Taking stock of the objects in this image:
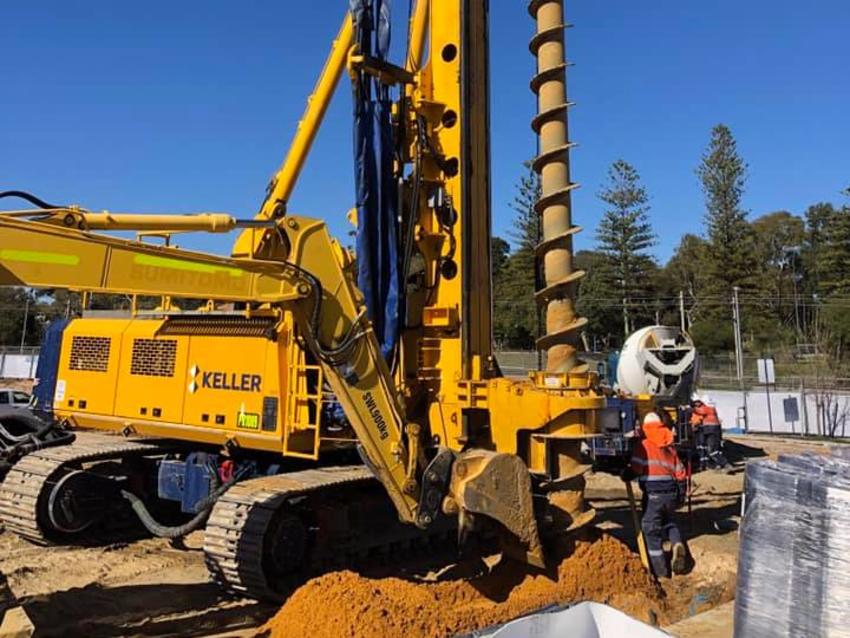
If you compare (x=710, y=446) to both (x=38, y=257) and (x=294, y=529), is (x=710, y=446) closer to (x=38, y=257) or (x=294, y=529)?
(x=294, y=529)

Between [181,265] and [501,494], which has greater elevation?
[181,265]

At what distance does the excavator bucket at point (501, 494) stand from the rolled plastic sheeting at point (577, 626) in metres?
2.48

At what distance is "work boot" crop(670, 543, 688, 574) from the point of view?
312 inches

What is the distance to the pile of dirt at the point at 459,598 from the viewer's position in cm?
528

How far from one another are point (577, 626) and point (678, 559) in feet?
16.0

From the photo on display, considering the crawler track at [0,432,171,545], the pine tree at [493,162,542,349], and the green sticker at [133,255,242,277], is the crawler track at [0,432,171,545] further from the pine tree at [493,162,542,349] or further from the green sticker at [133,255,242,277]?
the pine tree at [493,162,542,349]

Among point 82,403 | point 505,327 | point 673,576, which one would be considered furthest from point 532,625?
point 505,327

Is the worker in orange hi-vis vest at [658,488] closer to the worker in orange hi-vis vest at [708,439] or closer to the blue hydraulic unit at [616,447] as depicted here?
the blue hydraulic unit at [616,447]

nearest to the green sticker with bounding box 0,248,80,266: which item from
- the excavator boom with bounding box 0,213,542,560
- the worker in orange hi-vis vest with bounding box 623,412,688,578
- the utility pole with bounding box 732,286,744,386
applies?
the excavator boom with bounding box 0,213,542,560

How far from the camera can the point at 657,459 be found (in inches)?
315

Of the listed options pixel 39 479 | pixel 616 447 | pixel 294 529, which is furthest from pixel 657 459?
pixel 39 479

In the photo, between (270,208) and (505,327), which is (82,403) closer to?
(270,208)

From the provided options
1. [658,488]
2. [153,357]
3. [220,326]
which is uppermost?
[220,326]

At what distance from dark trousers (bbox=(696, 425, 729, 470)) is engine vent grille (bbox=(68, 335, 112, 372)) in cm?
1230
